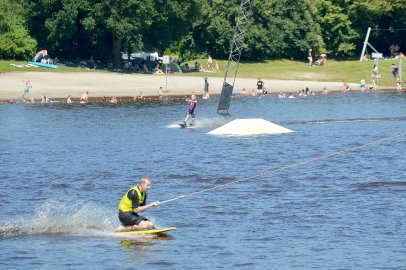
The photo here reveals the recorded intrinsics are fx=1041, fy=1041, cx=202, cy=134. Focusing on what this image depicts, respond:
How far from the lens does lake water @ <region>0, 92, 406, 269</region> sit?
27266mm

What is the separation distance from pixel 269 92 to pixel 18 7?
2584cm

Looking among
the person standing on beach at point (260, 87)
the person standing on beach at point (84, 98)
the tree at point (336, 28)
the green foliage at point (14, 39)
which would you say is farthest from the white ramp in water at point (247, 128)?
the tree at point (336, 28)

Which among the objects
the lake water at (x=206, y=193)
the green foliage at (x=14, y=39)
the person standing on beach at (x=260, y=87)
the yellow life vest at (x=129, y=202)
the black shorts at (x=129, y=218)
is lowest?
the lake water at (x=206, y=193)

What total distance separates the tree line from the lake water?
25.2 m

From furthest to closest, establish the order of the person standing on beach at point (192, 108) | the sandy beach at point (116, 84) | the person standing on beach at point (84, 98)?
1. the sandy beach at point (116, 84)
2. the person standing on beach at point (84, 98)
3. the person standing on beach at point (192, 108)

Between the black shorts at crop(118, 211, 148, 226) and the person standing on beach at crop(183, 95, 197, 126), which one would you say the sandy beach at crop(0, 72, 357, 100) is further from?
the black shorts at crop(118, 211, 148, 226)

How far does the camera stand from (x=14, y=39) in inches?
3688

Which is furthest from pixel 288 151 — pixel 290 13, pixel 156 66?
pixel 290 13

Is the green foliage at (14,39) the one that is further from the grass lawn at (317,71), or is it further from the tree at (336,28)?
the tree at (336,28)

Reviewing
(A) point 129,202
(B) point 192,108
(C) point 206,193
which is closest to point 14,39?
(B) point 192,108

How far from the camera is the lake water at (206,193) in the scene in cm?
2727

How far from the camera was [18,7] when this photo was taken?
97.9 metres

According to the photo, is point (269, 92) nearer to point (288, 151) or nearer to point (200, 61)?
point (200, 61)

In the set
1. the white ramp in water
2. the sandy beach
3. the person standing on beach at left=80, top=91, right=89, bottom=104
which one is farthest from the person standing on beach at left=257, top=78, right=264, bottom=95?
the white ramp in water
